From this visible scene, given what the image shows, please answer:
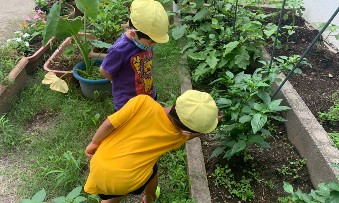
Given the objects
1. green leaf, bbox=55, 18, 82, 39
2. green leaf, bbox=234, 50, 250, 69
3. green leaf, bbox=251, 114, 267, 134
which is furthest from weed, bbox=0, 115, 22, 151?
green leaf, bbox=234, 50, 250, 69

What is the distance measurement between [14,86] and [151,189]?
6.43 ft

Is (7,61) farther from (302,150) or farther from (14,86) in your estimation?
(302,150)

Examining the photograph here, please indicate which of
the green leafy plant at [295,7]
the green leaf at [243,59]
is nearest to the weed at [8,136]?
the green leaf at [243,59]

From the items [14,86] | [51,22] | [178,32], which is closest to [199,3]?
[178,32]

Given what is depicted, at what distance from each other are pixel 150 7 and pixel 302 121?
1584 mm

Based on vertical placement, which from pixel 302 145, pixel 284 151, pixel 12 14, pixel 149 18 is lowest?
pixel 284 151

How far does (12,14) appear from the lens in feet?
16.5

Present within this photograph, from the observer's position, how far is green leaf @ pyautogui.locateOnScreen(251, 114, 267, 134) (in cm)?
220

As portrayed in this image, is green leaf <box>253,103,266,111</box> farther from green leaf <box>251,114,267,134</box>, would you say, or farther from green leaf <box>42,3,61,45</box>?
green leaf <box>42,3,61,45</box>

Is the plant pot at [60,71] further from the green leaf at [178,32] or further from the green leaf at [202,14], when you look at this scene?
the green leaf at [202,14]

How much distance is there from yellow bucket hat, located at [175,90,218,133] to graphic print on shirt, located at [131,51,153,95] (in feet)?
2.24

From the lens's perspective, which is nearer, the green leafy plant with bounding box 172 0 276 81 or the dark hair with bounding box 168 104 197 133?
the dark hair with bounding box 168 104 197 133

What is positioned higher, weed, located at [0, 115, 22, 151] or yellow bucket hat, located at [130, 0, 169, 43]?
yellow bucket hat, located at [130, 0, 169, 43]

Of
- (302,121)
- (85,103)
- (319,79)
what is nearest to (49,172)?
(85,103)
